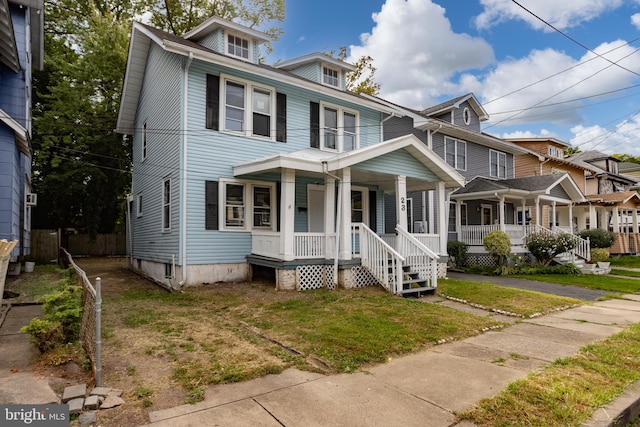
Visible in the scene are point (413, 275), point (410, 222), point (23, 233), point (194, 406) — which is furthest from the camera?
point (410, 222)

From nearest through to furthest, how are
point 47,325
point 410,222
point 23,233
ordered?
point 47,325 → point 23,233 → point 410,222

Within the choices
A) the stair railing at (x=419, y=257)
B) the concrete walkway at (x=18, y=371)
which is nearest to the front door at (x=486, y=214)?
the stair railing at (x=419, y=257)

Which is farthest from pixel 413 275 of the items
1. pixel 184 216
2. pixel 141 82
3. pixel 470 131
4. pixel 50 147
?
pixel 50 147

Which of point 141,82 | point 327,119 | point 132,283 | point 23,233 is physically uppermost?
point 141,82

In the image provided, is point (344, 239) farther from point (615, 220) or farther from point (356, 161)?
point (615, 220)

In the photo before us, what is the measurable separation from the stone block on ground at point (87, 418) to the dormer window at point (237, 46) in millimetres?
11725

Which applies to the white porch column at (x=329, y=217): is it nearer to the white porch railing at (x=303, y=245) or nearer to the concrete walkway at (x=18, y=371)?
the white porch railing at (x=303, y=245)

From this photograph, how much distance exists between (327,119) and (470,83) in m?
10.1

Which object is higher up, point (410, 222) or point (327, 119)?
point (327, 119)

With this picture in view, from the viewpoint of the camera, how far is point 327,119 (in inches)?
525

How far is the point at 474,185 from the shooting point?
18266 mm

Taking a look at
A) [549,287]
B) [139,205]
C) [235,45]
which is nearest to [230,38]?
[235,45]

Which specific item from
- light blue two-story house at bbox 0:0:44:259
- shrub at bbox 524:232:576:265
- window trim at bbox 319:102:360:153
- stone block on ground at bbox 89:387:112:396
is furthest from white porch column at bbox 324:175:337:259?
shrub at bbox 524:232:576:265

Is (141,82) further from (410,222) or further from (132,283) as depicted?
(410,222)
